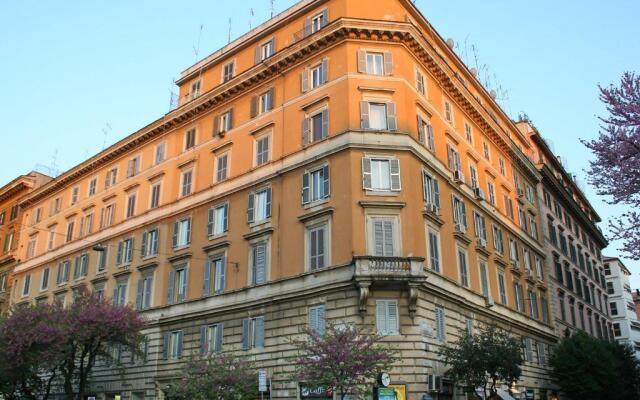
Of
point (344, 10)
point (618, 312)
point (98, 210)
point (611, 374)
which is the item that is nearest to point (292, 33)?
point (344, 10)

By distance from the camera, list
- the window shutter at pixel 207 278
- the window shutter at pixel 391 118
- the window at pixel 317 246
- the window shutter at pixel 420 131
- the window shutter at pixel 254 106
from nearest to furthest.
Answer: the window at pixel 317 246, the window shutter at pixel 391 118, the window shutter at pixel 420 131, the window shutter at pixel 207 278, the window shutter at pixel 254 106

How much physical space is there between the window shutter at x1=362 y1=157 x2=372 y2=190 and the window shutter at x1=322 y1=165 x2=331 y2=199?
185 cm

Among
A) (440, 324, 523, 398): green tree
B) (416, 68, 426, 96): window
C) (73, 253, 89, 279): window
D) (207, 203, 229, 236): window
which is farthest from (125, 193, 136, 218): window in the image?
(440, 324, 523, 398): green tree

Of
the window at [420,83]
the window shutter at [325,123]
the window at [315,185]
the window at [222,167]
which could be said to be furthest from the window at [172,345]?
the window at [420,83]

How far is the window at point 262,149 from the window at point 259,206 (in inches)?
73.5

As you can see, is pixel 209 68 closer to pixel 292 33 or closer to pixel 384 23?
pixel 292 33

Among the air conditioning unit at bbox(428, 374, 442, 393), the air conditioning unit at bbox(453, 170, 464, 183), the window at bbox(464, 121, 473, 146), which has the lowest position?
the air conditioning unit at bbox(428, 374, 442, 393)

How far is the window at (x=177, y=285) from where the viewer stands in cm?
3594

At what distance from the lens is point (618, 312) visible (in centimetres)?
7769

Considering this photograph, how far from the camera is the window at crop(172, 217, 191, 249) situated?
1463 inches

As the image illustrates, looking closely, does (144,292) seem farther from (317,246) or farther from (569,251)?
(569,251)

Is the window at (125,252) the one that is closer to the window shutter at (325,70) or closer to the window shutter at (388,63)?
the window shutter at (325,70)

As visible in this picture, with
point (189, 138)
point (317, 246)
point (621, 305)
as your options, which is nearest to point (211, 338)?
point (317, 246)

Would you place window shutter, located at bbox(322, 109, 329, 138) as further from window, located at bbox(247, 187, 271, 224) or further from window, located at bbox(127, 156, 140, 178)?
window, located at bbox(127, 156, 140, 178)
